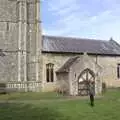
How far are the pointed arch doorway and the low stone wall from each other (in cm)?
795

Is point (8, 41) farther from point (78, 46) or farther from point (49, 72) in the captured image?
point (78, 46)

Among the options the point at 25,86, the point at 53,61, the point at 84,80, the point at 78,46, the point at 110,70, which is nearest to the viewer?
the point at 84,80

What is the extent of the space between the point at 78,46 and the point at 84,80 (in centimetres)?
1176

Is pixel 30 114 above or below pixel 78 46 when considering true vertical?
below

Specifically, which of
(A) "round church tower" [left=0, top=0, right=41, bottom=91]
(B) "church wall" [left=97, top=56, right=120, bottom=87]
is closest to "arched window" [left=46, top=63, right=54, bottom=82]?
(A) "round church tower" [left=0, top=0, right=41, bottom=91]

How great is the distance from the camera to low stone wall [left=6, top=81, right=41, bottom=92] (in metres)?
46.3

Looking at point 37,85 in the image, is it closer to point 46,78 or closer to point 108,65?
point 46,78

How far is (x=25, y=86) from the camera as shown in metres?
47.0

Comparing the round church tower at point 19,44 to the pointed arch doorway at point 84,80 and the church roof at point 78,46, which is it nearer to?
the church roof at point 78,46

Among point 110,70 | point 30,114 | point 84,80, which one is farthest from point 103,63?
point 30,114

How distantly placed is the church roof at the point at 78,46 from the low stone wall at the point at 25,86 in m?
5.18

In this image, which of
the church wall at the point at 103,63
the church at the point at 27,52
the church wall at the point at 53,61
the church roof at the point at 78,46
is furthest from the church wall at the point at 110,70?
the church wall at the point at 53,61

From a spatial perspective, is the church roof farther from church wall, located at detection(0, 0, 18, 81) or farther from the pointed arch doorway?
the pointed arch doorway

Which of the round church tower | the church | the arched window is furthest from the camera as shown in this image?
the arched window
